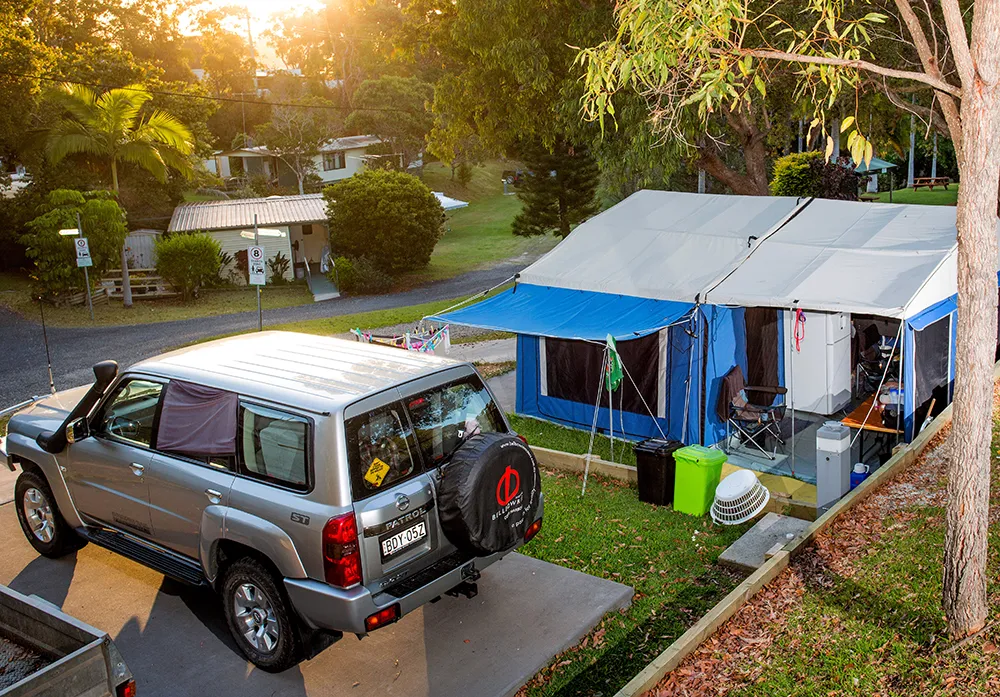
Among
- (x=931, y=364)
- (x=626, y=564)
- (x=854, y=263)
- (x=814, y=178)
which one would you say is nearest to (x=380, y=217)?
(x=814, y=178)

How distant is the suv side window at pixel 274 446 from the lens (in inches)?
228

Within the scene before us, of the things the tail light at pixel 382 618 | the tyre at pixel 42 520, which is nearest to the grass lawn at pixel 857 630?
the tail light at pixel 382 618

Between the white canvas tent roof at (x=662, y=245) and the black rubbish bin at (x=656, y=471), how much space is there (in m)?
2.45

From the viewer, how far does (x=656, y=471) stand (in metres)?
9.18

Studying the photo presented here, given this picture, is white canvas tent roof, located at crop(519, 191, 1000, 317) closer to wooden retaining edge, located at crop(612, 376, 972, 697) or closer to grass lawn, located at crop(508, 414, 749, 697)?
wooden retaining edge, located at crop(612, 376, 972, 697)

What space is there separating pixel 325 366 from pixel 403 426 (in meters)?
1.04

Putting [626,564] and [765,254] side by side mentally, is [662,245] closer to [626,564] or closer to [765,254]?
[765,254]

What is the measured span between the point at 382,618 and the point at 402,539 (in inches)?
19.9

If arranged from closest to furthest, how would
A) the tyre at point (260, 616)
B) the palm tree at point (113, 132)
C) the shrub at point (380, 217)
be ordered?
1. the tyre at point (260, 616)
2. the shrub at point (380, 217)
3. the palm tree at point (113, 132)

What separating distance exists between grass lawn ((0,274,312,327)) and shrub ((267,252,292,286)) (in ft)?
2.70

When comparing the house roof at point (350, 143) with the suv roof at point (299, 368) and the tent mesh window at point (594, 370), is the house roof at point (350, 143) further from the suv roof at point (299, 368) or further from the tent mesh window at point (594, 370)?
the suv roof at point (299, 368)

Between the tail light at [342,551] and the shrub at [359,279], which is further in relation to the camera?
the shrub at [359,279]

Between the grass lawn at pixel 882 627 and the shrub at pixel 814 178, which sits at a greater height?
the shrub at pixel 814 178

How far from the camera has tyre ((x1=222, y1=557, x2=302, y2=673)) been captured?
5922mm
